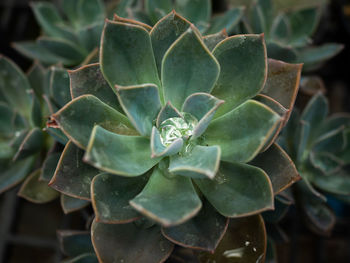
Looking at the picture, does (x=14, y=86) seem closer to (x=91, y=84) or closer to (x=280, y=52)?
(x=91, y=84)

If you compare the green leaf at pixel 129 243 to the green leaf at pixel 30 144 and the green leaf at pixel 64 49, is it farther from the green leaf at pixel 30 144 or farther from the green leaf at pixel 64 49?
the green leaf at pixel 64 49

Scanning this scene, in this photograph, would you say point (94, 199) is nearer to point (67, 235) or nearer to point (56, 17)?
point (67, 235)

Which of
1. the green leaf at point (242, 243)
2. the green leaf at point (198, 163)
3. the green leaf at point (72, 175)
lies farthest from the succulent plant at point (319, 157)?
the green leaf at point (72, 175)

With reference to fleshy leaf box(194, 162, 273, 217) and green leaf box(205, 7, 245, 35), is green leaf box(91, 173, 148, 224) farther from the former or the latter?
green leaf box(205, 7, 245, 35)

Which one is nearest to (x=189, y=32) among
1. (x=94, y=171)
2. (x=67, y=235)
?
(x=94, y=171)

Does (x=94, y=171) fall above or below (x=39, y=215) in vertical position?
above

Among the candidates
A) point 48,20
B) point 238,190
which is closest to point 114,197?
point 238,190

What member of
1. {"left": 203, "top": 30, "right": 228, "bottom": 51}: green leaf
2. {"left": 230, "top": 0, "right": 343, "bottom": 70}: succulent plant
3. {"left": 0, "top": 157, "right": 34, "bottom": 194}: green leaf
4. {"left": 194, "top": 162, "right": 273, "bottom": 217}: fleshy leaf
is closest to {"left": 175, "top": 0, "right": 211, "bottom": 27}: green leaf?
{"left": 230, "top": 0, "right": 343, "bottom": 70}: succulent plant

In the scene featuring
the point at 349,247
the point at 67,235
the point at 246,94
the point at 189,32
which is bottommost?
the point at 349,247
